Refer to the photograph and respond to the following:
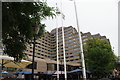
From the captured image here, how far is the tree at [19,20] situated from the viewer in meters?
2.93

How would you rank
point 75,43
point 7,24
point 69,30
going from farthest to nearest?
point 69,30 < point 75,43 < point 7,24

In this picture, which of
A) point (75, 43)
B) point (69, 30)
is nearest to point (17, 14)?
point (75, 43)

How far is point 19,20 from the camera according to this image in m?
3.31

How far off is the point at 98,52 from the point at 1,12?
18547 millimetres

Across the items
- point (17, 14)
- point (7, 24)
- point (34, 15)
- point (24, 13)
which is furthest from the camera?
point (34, 15)

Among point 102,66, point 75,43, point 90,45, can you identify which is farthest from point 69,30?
point 102,66

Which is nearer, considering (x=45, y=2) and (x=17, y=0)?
(x=17, y=0)

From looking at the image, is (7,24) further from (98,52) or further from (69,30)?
(69,30)

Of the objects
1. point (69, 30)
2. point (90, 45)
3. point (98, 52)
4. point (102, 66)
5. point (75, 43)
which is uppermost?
point (69, 30)

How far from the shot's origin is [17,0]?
120 inches

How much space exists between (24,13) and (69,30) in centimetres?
8226

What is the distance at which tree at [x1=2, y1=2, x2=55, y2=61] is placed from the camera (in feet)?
9.63

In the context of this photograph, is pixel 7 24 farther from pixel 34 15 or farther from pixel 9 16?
pixel 34 15

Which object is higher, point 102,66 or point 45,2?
point 45,2
